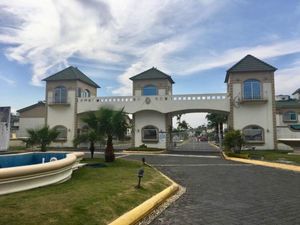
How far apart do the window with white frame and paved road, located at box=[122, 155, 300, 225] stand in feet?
64.7

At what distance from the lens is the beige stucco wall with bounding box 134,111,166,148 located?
3572 cm

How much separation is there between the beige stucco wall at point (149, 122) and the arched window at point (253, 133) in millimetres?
9153

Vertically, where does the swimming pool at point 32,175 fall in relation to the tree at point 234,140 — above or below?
below

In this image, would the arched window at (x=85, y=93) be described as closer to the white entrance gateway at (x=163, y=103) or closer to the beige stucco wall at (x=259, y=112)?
the white entrance gateway at (x=163, y=103)

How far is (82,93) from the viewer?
40188mm

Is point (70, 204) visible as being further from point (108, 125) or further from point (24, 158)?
point (108, 125)

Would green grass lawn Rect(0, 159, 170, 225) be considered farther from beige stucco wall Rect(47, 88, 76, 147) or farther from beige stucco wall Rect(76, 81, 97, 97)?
beige stucco wall Rect(76, 81, 97, 97)

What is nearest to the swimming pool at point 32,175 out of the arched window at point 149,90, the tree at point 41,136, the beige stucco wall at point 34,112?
the tree at point 41,136

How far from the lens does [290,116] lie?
4494cm

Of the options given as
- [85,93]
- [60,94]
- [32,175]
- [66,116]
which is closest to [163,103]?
[85,93]

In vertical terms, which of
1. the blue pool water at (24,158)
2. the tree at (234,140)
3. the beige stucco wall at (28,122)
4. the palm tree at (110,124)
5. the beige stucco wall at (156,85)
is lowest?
the blue pool water at (24,158)

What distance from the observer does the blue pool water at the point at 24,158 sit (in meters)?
14.5

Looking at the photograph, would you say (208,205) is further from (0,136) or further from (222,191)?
(0,136)

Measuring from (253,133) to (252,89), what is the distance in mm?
4778
